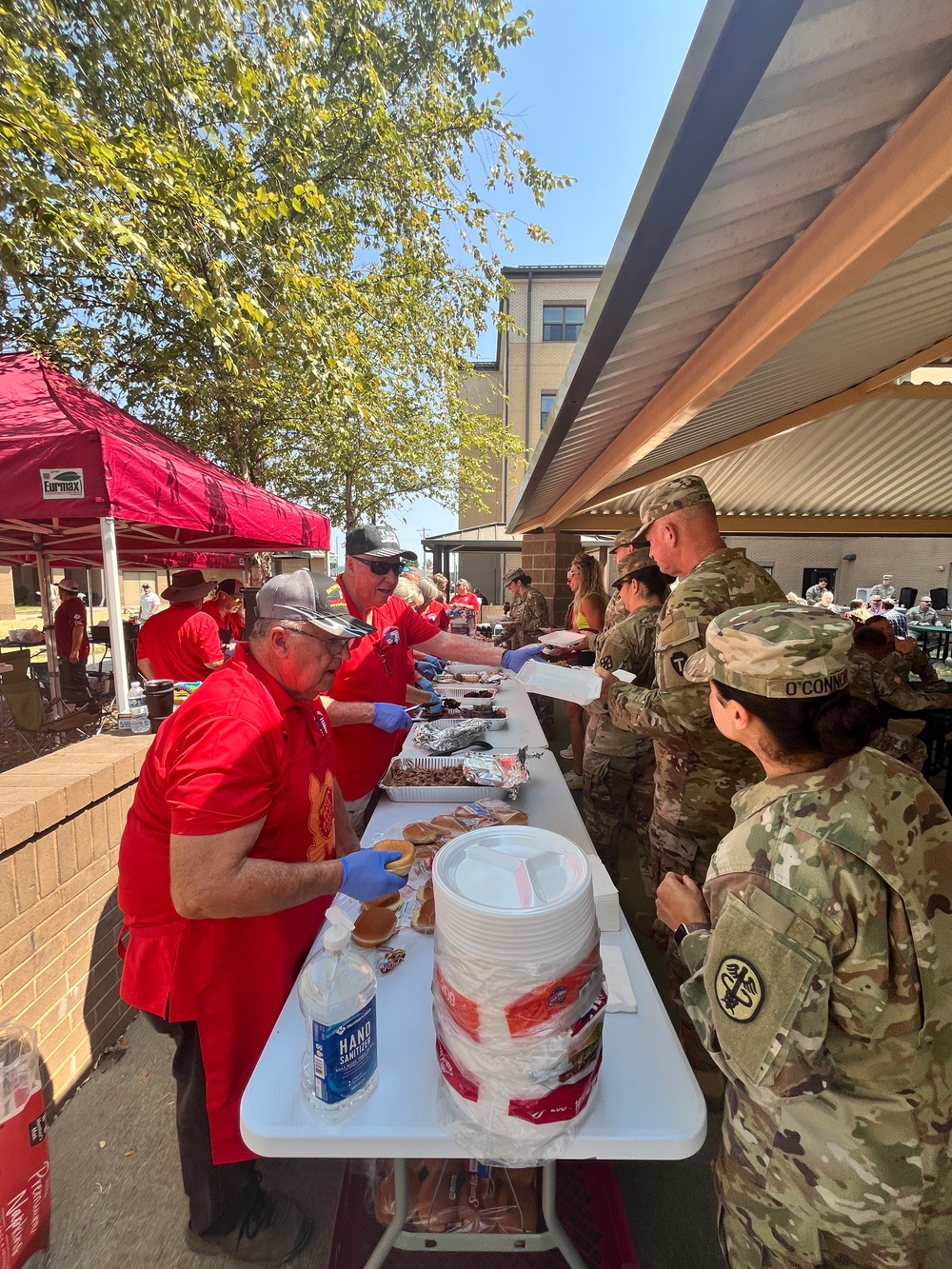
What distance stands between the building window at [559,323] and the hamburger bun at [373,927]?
24.3 metres

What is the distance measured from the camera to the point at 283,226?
5.49m

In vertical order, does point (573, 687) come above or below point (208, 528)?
below

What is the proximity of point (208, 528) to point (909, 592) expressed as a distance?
2107 cm

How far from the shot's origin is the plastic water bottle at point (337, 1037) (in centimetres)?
110

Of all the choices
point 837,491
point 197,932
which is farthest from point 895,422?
point 197,932

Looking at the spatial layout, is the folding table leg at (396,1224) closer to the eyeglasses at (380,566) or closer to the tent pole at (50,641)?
the eyeglasses at (380,566)

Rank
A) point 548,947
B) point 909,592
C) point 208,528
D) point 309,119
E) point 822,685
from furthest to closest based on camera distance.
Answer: point 909,592 < point 309,119 < point 208,528 < point 822,685 < point 548,947

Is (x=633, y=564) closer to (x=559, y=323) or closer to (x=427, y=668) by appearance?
(x=427, y=668)

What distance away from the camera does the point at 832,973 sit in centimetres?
103

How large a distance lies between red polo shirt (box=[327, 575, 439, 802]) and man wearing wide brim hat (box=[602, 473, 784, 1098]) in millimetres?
1313

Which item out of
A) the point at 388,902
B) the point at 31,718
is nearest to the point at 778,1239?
the point at 388,902

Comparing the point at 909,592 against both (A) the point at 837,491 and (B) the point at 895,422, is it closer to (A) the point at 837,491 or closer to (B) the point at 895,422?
(A) the point at 837,491

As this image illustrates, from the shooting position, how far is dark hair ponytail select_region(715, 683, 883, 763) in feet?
3.63

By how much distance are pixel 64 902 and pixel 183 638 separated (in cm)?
327
